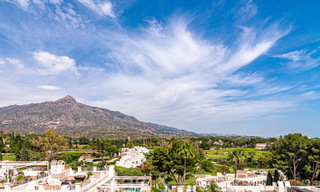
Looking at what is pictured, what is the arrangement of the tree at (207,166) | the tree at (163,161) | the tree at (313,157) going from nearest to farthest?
the tree at (313,157), the tree at (163,161), the tree at (207,166)

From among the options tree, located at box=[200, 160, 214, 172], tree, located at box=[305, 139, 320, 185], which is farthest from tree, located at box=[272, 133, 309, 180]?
tree, located at box=[200, 160, 214, 172]

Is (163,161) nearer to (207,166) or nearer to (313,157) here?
(313,157)

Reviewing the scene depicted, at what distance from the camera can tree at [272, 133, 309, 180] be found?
3228 centimetres

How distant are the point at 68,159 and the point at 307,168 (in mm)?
57828

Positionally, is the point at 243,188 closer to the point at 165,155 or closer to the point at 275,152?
the point at 165,155

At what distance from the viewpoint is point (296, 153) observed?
32.6m

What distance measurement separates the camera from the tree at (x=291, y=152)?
106 feet

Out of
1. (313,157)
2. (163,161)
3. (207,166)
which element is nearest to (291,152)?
(313,157)

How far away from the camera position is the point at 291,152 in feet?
111

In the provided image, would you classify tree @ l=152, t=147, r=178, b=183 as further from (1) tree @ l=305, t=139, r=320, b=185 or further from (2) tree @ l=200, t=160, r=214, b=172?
(2) tree @ l=200, t=160, r=214, b=172

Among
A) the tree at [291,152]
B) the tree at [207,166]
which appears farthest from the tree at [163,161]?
the tree at [207,166]

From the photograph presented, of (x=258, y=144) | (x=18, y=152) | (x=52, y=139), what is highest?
(x=52, y=139)

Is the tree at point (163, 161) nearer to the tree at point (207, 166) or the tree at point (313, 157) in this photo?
the tree at point (313, 157)

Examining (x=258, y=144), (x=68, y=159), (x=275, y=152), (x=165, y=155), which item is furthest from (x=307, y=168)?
(x=258, y=144)
